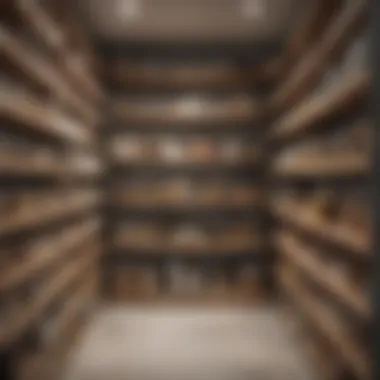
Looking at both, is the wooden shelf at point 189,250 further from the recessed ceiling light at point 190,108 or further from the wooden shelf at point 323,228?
the recessed ceiling light at point 190,108

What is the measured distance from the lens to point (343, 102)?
2.90 meters

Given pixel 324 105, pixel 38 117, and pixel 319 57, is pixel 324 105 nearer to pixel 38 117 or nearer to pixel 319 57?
pixel 319 57

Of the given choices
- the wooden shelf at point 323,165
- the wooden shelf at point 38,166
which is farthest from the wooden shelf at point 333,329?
the wooden shelf at point 38,166

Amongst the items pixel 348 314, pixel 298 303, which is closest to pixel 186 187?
pixel 298 303

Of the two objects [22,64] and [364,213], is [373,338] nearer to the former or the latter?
[364,213]

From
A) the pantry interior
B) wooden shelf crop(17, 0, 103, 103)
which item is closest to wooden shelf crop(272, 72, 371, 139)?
the pantry interior

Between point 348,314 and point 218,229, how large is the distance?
2438 millimetres

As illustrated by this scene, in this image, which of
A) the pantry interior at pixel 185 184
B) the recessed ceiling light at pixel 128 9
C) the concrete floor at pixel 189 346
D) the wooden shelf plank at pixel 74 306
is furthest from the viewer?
the recessed ceiling light at pixel 128 9

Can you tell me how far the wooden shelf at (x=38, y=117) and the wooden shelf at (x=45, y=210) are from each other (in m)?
0.37

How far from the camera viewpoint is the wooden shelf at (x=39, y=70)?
2598 mm

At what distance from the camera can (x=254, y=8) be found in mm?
4457

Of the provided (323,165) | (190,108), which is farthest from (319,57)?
(190,108)

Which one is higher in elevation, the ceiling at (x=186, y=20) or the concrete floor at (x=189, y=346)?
the ceiling at (x=186, y=20)

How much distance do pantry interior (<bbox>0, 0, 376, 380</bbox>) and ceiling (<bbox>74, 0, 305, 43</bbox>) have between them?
3 cm
